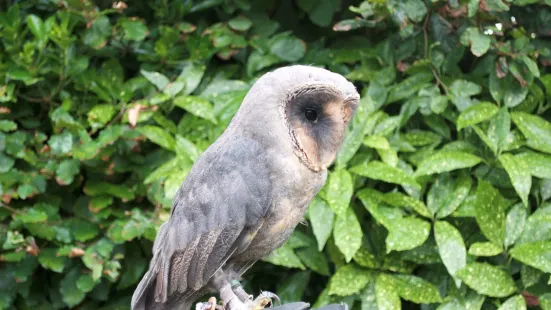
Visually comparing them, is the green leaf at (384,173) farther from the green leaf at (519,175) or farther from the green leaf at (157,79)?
the green leaf at (157,79)

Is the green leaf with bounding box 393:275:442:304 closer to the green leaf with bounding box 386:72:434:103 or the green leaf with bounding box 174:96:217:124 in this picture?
the green leaf with bounding box 386:72:434:103

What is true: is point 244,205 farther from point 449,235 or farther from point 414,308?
point 414,308

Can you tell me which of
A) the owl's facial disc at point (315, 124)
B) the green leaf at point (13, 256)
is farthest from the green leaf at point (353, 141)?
the green leaf at point (13, 256)

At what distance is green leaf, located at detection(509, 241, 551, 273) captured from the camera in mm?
2213

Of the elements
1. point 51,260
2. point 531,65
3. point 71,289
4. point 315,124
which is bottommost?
point 71,289

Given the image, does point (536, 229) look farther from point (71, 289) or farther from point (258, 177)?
point (71, 289)

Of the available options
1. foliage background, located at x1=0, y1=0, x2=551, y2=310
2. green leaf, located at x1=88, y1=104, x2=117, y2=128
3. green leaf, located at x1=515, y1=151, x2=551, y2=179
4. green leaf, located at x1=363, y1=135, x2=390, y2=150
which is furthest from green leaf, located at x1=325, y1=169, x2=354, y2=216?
green leaf, located at x1=88, y1=104, x2=117, y2=128

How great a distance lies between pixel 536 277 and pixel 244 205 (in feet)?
4.00

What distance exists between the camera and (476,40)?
2488 mm

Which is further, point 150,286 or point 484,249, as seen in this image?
point 484,249

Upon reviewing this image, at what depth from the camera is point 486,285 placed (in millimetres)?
2305

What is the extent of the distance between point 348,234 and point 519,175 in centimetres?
57

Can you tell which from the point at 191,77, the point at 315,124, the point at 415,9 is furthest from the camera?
the point at 191,77

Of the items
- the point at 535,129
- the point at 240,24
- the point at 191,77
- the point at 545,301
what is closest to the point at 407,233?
the point at 545,301
